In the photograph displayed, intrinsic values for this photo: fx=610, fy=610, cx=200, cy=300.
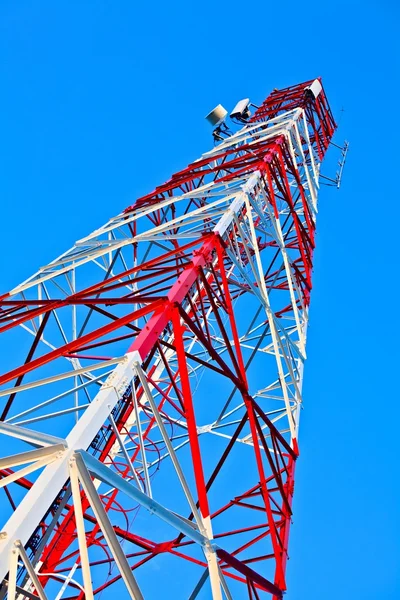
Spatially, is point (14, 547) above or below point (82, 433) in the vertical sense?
below

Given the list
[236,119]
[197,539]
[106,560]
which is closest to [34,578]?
[197,539]

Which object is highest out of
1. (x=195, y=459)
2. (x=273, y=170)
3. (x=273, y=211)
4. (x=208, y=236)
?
(x=273, y=170)

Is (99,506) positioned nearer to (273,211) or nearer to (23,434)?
(23,434)

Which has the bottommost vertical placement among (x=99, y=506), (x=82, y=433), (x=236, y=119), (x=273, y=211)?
(x=99, y=506)

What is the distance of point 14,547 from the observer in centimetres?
505

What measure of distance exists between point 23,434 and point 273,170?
1293 cm

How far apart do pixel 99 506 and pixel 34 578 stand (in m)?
0.88

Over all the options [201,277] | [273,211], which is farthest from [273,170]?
[201,277]

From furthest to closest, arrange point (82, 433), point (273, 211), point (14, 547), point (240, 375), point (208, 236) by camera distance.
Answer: point (273, 211)
point (208, 236)
point (240, 375)
point (82, 433)
point (14, 547)

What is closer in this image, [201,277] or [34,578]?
[34,578]

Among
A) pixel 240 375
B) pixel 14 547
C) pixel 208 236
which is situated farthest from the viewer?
pixel 208 236

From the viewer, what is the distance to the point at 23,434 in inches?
231

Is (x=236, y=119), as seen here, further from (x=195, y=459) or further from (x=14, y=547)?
(x=14, y=547)

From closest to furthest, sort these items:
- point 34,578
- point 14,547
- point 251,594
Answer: point 14,547 → point 34,578 → point 251,594
